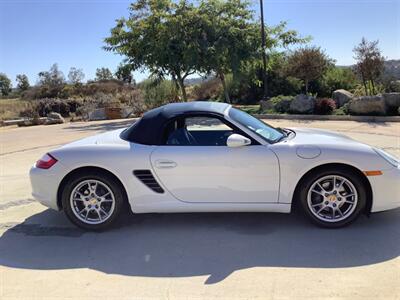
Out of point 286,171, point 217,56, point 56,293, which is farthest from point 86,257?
point 217,56

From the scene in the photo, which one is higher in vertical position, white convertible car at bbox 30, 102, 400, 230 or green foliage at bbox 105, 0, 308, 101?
green foliage at bbox 105, 0, 308, 101

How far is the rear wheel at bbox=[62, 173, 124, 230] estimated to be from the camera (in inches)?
177

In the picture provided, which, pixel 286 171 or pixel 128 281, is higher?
pixel 286 171

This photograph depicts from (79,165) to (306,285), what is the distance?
8.70ft

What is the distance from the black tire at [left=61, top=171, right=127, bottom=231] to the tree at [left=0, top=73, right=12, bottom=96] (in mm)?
71981

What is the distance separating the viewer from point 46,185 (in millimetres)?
4574

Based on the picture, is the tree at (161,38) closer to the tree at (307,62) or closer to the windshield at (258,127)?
the tree at (307,62)

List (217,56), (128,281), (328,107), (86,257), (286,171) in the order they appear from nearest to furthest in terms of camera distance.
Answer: (128,281) < (86,257) < (286,171) < (328,107) < (217,56)

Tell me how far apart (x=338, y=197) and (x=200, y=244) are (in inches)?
59.6

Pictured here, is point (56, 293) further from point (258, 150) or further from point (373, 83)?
point (373, 83)

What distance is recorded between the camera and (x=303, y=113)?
17234mm

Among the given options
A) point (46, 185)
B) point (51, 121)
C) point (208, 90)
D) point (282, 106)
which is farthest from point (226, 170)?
point (208, 90)

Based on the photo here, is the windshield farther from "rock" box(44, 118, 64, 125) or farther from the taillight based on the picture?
"rock" box(44, 118, 64, 125)

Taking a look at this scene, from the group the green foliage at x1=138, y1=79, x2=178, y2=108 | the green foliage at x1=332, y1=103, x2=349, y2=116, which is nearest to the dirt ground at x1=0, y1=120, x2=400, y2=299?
the green foliage at x1=332, y1=103, x2=349, y2=116
